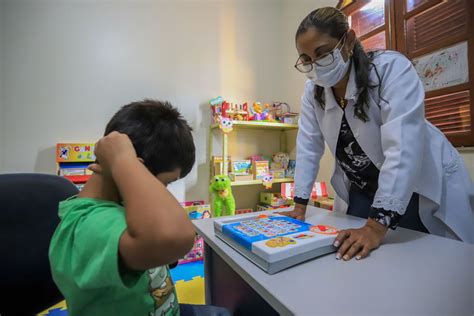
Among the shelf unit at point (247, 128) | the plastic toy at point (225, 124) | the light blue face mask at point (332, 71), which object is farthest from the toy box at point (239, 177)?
the light blue face mask at point (332, 71)

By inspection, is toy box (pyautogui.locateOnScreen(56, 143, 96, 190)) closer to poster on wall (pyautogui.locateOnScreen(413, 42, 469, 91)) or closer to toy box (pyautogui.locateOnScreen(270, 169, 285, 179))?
toy box (pyautogui.locateOnScreen(270, 169, 285, 179))

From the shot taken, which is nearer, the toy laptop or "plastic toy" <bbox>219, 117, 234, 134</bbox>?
the toy laptop

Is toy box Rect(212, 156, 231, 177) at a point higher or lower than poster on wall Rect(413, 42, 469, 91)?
lower

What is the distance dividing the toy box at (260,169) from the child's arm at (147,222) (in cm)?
148

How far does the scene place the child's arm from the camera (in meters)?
0.30

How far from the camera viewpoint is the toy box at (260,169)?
180 cm

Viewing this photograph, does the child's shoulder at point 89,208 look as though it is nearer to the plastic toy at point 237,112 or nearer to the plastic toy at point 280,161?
the plastic toy at point 237,112

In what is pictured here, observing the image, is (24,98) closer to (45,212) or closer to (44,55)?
(44,55)

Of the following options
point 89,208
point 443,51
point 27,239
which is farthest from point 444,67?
point 27,239

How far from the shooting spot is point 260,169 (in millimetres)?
1815

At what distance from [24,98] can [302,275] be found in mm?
1887

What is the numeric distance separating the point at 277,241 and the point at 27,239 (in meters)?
0.65

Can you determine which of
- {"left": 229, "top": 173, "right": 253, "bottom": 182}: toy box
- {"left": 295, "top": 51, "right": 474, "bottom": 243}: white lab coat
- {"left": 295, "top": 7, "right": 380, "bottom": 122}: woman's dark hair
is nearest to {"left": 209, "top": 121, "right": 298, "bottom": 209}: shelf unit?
{"left": 229, "top": 173, "right": 253, "bottom": 182}: toy box

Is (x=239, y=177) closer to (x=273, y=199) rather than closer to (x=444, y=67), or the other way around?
(x=273, y=199)
